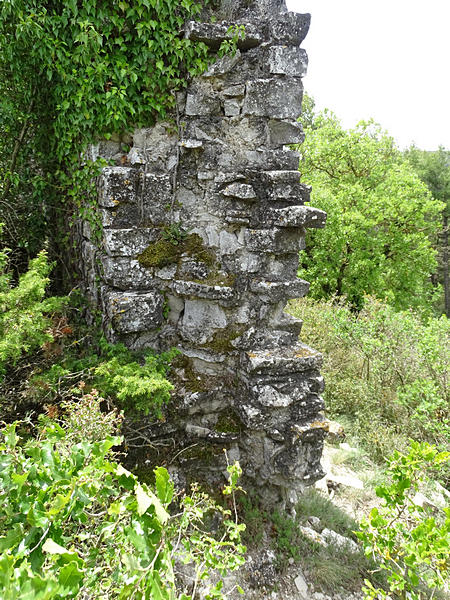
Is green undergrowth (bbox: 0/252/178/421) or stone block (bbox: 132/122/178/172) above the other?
stone block (bbox: 132/122/178/172)

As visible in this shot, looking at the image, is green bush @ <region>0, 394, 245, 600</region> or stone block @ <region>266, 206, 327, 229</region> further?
stone block @ <region>266, 206, 327, 229</region>

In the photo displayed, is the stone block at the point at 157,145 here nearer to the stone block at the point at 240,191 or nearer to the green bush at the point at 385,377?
the stone block at the point at 240,191

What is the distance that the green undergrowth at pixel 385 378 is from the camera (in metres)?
4.96

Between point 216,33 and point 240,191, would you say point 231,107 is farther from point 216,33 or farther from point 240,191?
point 240,191

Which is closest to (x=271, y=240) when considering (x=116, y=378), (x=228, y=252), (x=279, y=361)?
(x=228, y=252)

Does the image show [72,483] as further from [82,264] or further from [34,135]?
[34,135]

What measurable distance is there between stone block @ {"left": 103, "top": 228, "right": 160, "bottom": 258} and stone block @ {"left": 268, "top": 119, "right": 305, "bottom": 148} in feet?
3.84

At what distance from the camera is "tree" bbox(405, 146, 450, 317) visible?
18719 millimetres

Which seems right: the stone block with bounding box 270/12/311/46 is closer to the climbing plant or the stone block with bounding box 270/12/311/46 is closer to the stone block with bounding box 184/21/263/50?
the stone block with bounding box 184/21/263/50

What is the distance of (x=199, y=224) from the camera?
2975mm

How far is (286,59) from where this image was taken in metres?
2.75

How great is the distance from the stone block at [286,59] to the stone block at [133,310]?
6.16 feet

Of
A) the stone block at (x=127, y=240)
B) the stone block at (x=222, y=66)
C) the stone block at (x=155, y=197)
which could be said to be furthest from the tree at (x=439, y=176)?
the stone block at (x=127, y=240)

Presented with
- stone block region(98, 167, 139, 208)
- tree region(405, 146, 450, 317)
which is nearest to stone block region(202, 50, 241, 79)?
stone block region(98, 167, 139, 208)
